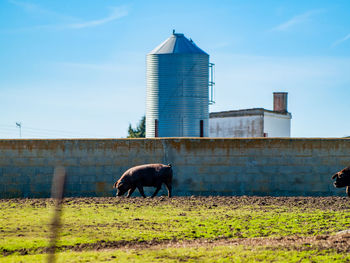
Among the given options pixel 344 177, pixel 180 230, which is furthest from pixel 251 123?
pixel 180 230

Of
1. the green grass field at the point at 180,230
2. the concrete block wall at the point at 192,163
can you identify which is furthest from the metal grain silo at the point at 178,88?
the green grass field at the point at 180,230

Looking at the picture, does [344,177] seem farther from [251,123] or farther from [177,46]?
[251,123]

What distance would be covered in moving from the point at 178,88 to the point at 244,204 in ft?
47.6

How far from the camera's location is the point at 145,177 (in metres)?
17.4

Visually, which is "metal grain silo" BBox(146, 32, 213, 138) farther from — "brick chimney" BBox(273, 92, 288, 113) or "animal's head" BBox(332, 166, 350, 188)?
"brick chimney" BBox(273, 92, 288, 113)

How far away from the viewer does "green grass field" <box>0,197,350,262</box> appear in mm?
8805

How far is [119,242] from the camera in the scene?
33.3ft

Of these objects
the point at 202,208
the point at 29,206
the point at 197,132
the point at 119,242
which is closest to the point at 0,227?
the point at 119,242

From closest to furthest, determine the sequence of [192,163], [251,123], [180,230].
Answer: [180,230], [192,163], [251,123]

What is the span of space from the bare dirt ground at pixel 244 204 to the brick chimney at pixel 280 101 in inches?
1144

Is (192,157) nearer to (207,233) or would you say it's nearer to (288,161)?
(288,161)

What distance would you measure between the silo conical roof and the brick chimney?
16.7 m

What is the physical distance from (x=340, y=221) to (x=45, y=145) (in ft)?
36.2

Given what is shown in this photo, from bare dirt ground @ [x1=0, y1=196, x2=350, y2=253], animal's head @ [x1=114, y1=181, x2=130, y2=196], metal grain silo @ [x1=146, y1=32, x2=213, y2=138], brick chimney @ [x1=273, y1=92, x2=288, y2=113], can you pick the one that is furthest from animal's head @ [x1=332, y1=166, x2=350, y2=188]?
brick chimney @ [x1=273, y1=92, x2=288, y2=113]
